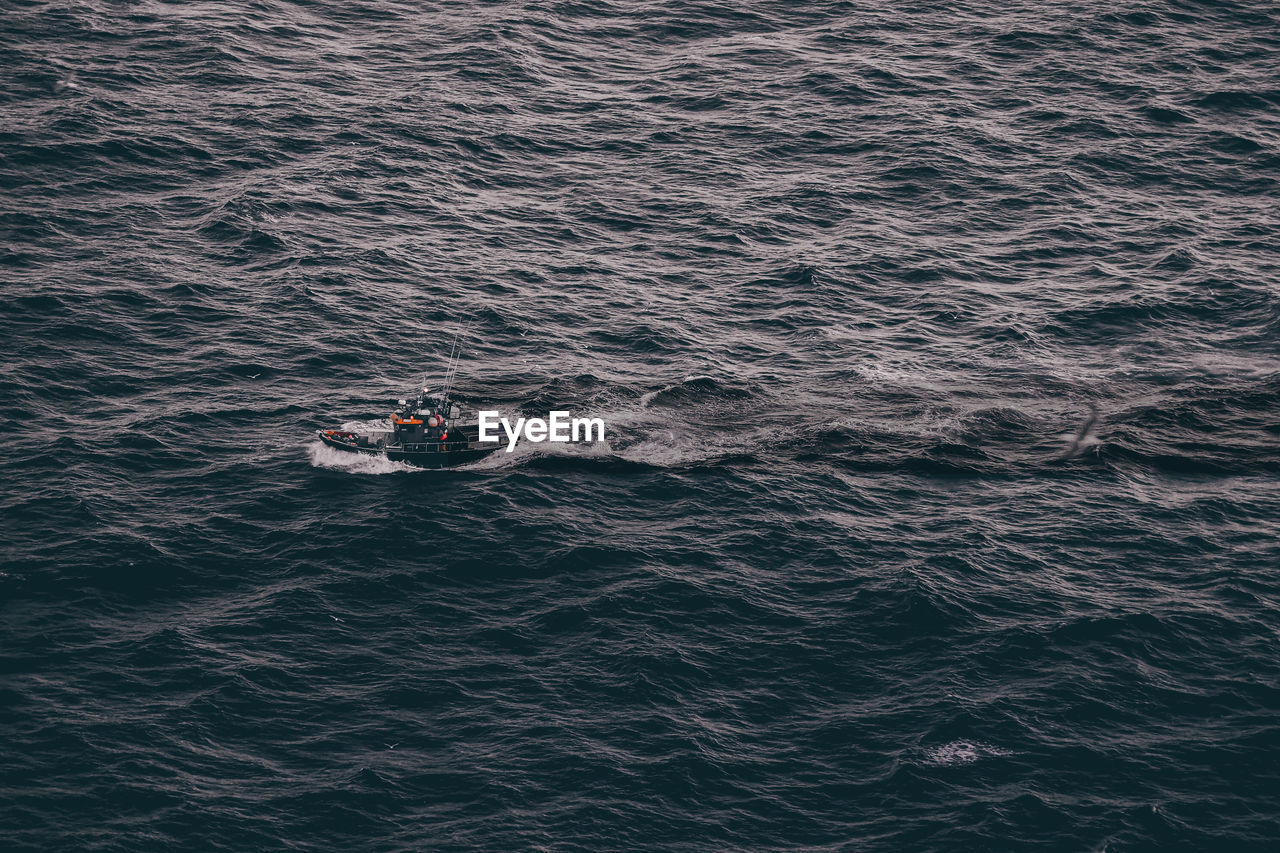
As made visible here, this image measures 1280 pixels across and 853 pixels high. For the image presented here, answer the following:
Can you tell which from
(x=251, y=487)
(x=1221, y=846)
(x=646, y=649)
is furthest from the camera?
(x=251, y=487)

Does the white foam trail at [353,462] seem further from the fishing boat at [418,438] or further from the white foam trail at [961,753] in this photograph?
the white foam trail at [961,753]

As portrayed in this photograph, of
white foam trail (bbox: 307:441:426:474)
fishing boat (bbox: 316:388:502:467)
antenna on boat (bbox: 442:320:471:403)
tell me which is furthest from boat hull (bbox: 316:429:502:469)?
antenna on boat (bbox: 442:320:471:403)

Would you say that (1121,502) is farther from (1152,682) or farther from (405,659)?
(405,659)

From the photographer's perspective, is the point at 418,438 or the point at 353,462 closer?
the point at 353,462

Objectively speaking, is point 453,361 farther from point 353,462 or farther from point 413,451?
point 353,462

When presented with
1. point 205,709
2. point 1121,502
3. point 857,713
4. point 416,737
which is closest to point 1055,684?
point 857,713

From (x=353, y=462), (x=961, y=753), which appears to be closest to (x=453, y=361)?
(x=353, y=462)

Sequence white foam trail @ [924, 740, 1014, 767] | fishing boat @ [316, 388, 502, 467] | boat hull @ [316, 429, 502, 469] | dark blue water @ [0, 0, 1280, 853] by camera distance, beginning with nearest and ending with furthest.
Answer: dark blue water @ [0, 0, 1280, 853] → white foam trail @ [924, 740, 1014, 767] → boat hull @ [316, 429, 502, 469] → fishing boat @ [316, 388, 502, 467]

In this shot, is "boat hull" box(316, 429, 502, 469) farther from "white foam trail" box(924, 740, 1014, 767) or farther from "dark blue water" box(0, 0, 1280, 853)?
"white foam trail" box(924, 740, 1014, 767)

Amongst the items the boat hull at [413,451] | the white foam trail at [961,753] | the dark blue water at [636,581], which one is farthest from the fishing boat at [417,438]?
the white foam trail at [961,753]
